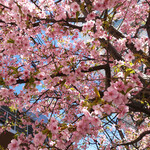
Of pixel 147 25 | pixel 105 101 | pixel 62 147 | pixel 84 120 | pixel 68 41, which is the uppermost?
pixel 68 41

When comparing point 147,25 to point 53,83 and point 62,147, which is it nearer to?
point 53,83

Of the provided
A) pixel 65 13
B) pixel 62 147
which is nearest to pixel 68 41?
pixel 65 13

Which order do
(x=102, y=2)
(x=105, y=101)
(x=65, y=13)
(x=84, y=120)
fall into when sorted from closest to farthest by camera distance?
(x=105, y=101), (x=84, y=120), (x=102, y=2), (x=65, y=13)

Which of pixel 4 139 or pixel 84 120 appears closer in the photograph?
pixel 84 120

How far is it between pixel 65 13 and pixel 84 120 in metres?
2.76

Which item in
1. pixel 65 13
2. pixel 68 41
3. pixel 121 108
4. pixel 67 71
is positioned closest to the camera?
pixel 121 108

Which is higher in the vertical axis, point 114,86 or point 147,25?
point 147,25

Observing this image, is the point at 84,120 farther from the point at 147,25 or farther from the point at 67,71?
the point at 147,25

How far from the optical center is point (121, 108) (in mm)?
2268

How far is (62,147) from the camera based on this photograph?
2.58 metres

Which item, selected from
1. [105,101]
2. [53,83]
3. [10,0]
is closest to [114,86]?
[105,101]

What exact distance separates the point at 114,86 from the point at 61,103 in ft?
15.4

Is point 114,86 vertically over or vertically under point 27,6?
under

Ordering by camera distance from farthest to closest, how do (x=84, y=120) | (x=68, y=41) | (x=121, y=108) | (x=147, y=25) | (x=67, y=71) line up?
(x=68, y=41), (x=147, y=25), (x=67, y=71), (x=121, y=108), (x=84, y=120)
